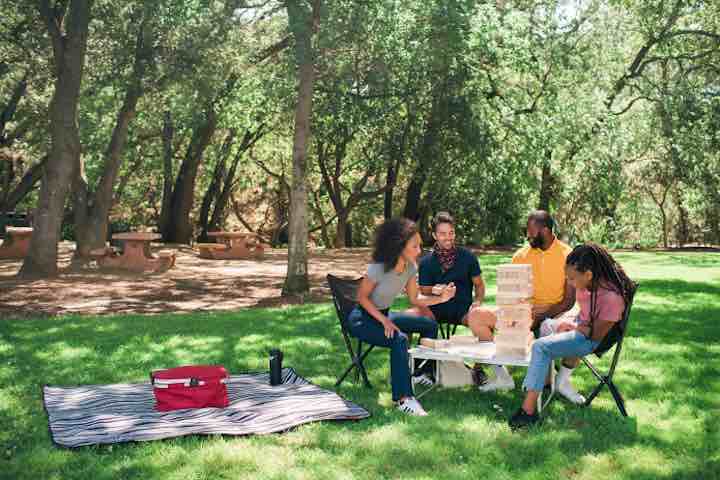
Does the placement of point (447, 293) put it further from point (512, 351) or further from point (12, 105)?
point (12, 105)

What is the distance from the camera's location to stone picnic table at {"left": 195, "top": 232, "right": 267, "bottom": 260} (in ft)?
60.7

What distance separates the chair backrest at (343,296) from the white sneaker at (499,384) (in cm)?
107

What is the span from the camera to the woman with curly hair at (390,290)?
546 cm

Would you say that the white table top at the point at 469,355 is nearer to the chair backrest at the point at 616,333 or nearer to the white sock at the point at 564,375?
the white sock at the point at 564,375

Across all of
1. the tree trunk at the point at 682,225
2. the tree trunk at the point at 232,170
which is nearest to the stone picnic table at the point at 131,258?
the tree trunk at the point at 232,170

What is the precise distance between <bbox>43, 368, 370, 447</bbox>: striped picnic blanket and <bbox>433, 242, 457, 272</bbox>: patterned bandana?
56.0 inches

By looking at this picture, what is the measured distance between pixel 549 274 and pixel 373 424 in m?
1.97

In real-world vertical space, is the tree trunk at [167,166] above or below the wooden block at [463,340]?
above

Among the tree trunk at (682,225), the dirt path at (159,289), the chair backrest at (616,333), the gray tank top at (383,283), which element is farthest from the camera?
the tree trunk at (682,225)

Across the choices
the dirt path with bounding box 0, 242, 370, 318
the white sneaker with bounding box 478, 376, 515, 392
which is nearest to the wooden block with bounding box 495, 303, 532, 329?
the white sneaker with bounding box 478, 376, 515, 392

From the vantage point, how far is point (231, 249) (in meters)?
18.8

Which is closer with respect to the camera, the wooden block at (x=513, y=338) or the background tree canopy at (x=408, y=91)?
the wooden block at (x=513, y=338)

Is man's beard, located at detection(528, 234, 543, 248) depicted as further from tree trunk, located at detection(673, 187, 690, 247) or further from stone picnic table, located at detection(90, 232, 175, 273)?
tree trunk, located at detection(673, 187, 690, 247)

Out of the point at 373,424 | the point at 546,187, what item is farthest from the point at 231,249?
the point at 373,424
